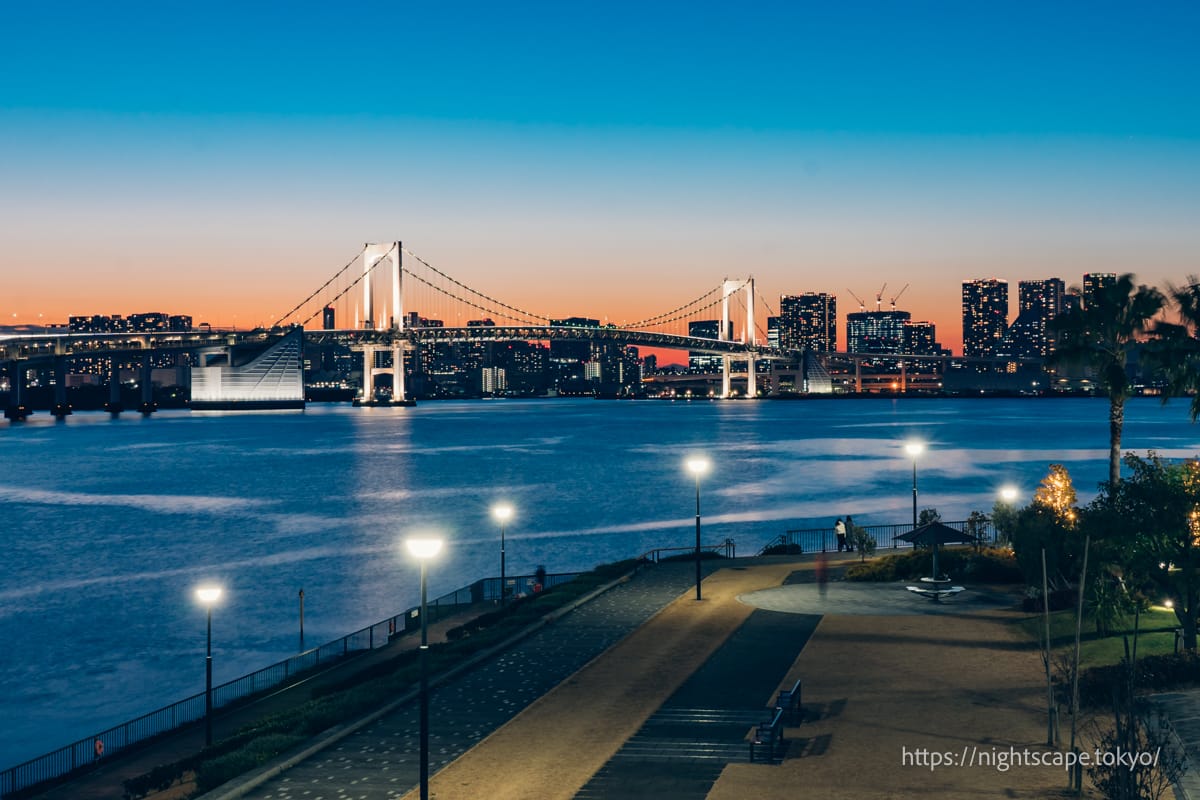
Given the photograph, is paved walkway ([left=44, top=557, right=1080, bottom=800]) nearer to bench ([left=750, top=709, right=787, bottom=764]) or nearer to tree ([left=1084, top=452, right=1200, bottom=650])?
bench ([left=750, top=709, right=787, bottom=764])

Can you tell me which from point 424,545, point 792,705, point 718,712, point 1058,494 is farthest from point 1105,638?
point 424,545

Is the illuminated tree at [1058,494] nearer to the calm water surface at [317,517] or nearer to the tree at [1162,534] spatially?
the tree at [1162,534]

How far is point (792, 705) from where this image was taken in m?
20.3

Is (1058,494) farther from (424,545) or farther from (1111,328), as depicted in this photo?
(424,545)

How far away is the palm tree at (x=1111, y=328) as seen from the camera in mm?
36344

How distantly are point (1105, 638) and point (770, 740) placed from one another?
11202mm

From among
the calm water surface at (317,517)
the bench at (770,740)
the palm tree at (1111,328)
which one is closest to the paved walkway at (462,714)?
the bench at (770,740)

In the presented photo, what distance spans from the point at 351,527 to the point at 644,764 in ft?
202

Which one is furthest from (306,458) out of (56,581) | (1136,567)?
(1136,567)

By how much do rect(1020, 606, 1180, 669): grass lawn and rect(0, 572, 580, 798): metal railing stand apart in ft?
61.6

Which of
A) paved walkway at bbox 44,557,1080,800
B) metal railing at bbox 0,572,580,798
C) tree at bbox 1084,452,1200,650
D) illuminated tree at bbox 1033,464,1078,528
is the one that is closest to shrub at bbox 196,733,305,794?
paved walkway at bbox 44,557,1080,800

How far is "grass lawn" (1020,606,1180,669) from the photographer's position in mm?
24312

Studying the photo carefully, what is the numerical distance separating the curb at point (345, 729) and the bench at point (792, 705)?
25.4ft

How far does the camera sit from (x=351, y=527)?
254ft
